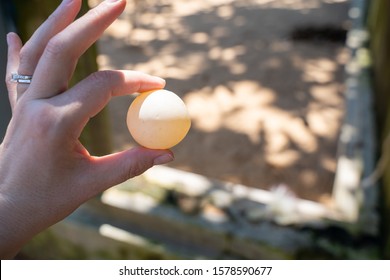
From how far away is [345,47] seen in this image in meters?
5.15

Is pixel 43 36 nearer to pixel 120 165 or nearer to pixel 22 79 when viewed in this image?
pixel 22 79

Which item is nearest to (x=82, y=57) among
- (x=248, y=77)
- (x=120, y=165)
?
(x=120, y=165)

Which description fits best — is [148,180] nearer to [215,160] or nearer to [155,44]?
[215,160]

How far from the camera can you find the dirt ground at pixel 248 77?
3.61 m

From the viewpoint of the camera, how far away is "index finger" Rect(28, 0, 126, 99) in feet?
3.70

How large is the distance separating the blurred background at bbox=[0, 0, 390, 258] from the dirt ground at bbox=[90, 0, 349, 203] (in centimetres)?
1

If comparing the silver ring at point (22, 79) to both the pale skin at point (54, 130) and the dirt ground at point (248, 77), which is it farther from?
the dirt ground at point (248, 77)

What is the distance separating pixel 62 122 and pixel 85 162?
0.18 metres

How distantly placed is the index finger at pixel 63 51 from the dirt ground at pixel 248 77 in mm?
2432

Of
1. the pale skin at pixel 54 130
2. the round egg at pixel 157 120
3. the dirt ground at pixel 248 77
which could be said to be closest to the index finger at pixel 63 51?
the pale skin at pixel 54 130

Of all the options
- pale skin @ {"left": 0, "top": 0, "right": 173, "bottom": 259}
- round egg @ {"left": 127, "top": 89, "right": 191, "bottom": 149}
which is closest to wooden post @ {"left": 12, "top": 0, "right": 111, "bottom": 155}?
round egg @ {"left": 127, "top": 89, "right": 191, "bottom": 149}

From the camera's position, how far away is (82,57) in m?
2.53

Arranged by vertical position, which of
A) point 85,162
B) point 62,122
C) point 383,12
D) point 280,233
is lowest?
point 280,233

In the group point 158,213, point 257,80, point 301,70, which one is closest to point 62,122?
point 158,213
